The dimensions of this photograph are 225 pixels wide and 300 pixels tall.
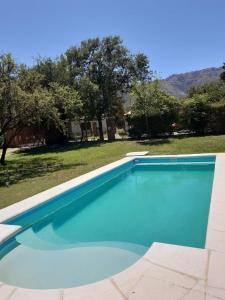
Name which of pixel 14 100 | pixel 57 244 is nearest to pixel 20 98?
pixel 14 100

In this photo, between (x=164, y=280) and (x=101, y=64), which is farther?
(x=101, y=64)

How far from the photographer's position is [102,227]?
668 cm

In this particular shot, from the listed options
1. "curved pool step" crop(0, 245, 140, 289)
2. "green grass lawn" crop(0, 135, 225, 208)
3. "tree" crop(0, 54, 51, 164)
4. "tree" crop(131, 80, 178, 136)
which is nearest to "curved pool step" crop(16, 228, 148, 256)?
"curved pool step" crop(0, 245, 140, 289)

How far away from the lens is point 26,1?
13.8 meters

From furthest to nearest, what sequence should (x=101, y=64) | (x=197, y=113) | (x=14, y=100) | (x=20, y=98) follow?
(x=101, y=64), (x=197, y=113), (x=20, y=98), (x=14, y=100)

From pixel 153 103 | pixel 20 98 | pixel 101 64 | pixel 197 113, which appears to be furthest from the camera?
pixel 101 64

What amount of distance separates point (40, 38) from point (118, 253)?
1586cm

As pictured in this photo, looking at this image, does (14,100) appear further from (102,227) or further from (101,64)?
(101,64)

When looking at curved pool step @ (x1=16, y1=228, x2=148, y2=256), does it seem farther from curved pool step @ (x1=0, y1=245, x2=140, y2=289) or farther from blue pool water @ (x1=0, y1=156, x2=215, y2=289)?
curved pool step @ (x1=0, y1=245, x2=140, y2=289)

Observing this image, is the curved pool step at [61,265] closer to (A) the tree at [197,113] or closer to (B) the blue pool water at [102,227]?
(B) the blue pool water at [102,227]

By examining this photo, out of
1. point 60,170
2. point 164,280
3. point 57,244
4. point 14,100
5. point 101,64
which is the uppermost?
point 101,64

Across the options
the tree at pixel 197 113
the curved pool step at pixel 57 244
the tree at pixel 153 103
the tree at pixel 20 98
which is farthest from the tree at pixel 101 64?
the curved pool step at pixel 57 244

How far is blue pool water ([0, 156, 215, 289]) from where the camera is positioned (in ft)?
15.5

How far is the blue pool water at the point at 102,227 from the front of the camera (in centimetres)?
471
